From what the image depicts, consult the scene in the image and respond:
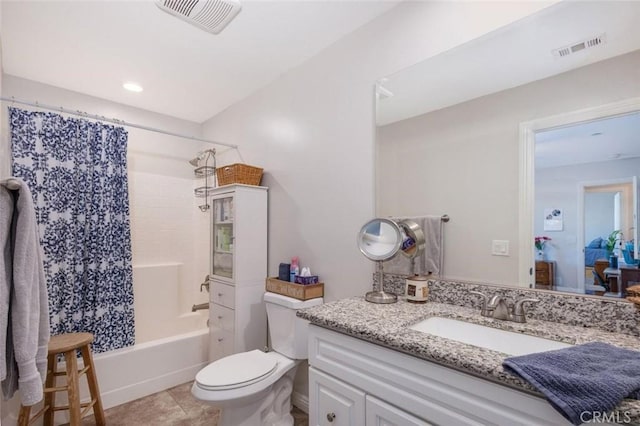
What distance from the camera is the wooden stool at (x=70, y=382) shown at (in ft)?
5.94

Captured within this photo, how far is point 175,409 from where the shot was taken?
7.45 ft

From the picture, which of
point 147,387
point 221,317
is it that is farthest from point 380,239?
point 147,387

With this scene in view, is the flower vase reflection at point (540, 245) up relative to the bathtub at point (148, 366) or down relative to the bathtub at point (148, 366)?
up

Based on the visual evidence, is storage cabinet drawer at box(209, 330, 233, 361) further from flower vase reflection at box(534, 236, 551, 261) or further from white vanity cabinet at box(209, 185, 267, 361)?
flower vase reflection at box(534, 236, 551, 261)

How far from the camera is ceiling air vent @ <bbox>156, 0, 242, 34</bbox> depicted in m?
1.63

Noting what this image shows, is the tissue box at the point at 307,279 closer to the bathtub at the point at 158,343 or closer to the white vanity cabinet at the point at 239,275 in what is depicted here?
the white vanity cabinet at the point at 239,275

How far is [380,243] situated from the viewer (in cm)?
167

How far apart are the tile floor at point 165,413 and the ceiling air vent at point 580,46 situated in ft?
7.76

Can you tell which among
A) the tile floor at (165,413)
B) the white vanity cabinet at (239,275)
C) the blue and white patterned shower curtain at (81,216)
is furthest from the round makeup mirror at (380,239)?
the blue and white patterned shower curtain at (81,216)

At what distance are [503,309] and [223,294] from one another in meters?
1.92

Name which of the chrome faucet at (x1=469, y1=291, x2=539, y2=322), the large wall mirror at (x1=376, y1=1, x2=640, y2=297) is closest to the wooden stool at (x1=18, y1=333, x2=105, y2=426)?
the large wall mirror at (x1=376, y1=1, x2=640, y2=297)

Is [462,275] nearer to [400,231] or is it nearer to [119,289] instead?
[400,231]

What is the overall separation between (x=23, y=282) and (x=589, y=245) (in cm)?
201

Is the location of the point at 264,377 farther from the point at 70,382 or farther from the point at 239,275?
the point at 70,382
